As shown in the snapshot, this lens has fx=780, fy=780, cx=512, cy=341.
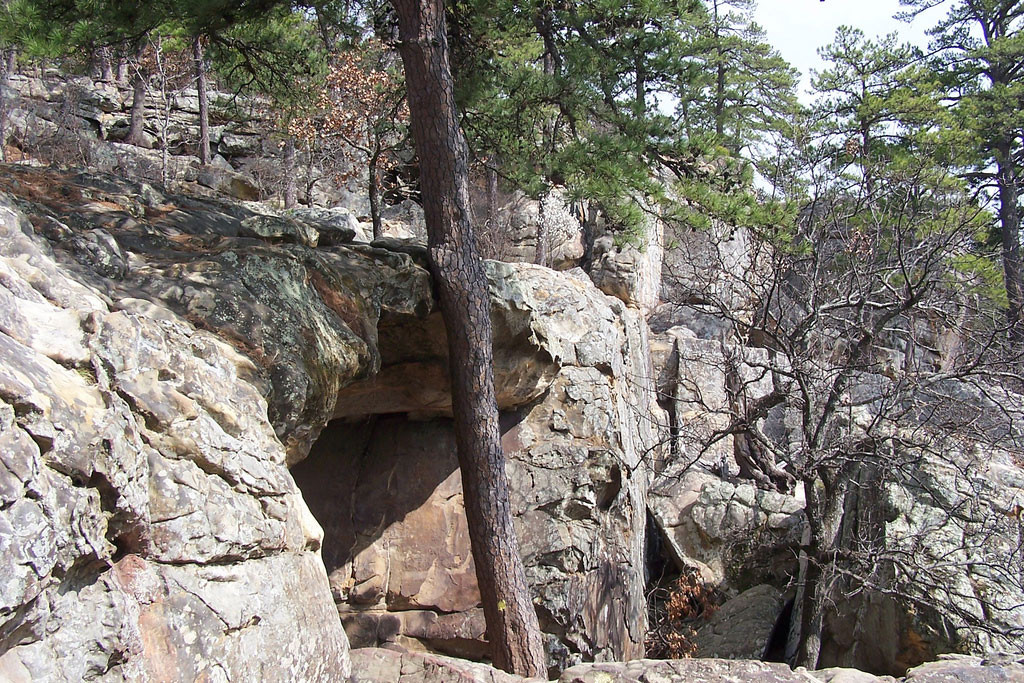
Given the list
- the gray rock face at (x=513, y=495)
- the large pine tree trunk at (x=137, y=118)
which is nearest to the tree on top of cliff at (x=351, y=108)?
the gray rock face at (x=513, y=495)

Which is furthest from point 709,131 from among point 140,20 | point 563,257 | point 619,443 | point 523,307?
point 563,257

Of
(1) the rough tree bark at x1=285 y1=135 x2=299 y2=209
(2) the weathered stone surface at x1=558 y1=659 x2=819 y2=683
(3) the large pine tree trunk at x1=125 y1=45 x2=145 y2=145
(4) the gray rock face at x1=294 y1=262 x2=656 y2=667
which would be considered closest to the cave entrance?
(4) the gray rock face at x1=294 y1=262 x2=656 y2=667

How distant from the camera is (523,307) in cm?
714

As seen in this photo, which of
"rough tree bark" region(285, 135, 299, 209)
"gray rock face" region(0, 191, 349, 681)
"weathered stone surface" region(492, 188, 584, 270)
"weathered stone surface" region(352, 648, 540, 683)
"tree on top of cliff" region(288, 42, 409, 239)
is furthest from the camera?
"weathered stone surface" region(492, 188, 584, 270)

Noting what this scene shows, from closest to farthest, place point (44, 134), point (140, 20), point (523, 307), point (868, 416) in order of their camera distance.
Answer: point (140, 20) < point (523, 307) < point (868, 416) < point (44, 134)

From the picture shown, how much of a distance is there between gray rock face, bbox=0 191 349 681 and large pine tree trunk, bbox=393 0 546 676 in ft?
5.89

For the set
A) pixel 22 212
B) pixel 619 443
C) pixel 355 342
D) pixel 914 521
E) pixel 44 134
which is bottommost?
pixel 914 521

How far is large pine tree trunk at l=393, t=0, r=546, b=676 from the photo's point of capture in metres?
5.73

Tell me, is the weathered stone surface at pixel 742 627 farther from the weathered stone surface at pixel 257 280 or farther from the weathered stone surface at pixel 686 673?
the weathered stone surface at pixel 257 280

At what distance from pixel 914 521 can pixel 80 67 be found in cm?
899

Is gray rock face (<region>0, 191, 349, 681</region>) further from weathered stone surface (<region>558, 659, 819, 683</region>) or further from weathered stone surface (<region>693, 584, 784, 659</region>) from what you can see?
weathered stone surface (<region>693, 584, 784, 659</region>)

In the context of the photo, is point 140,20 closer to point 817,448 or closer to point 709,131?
point 709,131

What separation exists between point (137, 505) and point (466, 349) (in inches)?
117

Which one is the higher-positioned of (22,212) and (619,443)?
(22,212)
